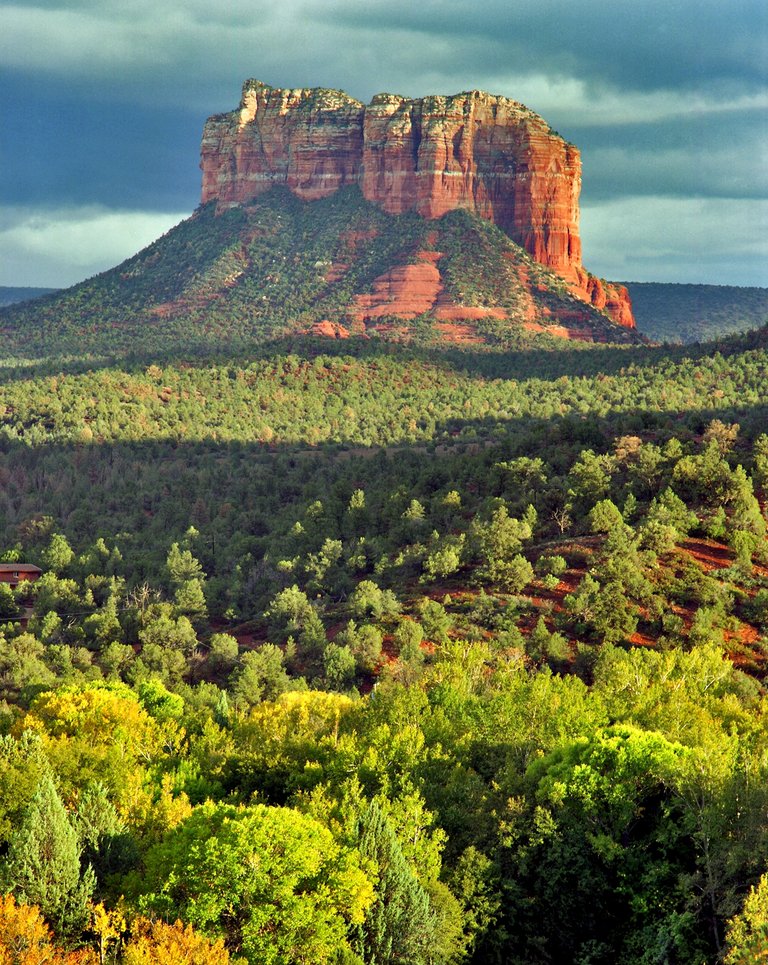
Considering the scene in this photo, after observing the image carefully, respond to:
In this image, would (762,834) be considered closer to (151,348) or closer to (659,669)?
(659,669)

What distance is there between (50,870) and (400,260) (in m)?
161

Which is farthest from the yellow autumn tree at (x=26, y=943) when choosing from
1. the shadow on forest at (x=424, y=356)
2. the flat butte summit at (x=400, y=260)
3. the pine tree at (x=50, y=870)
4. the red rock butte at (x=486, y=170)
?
the red rock butte at (x=486, y=170)

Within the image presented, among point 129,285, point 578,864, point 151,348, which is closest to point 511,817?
point 578,864

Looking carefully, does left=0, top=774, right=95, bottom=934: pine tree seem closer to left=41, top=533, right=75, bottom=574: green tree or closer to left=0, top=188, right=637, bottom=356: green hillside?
left=41, top=533, right=75, bottom=574: green tree

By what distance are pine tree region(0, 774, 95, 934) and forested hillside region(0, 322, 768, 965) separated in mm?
60

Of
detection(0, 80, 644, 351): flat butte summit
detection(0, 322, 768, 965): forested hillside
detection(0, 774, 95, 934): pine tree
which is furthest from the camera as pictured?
detection(0, 80, 644, 351): flat butte summit

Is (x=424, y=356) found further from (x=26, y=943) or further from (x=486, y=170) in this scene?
(x=26, y=943)

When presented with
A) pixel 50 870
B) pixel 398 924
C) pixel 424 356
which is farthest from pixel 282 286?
pixel 398 924

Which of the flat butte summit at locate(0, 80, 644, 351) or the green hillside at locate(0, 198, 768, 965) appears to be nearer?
the green hillside at locate(0, 198, 768, 965)

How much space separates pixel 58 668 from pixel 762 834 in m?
33.9

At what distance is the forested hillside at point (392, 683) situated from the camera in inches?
964

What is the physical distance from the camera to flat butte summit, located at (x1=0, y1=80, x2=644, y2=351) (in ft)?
553

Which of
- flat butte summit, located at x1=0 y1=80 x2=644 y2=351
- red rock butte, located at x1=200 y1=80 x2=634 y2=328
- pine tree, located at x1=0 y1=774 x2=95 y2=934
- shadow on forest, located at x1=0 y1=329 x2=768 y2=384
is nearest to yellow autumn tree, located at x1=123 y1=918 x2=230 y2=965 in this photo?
pine tree, located at x1=0 y1=774 x2=95 y2=934

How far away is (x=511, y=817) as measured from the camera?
28.5m
